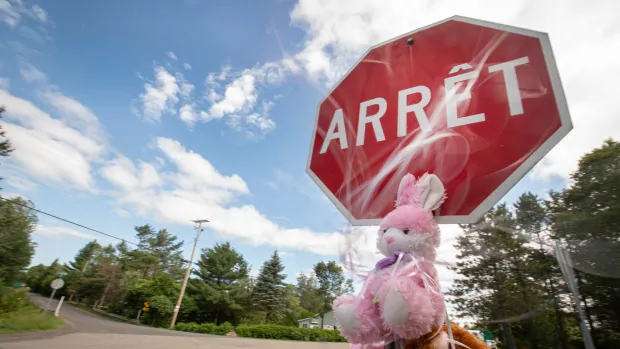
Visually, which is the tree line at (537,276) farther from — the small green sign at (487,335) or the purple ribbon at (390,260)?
the purple ribbon at (390,260)

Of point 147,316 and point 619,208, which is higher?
point 619,208

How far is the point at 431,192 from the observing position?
841 mm

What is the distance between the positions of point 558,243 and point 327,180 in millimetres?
787

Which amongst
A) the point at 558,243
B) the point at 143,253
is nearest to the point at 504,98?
the point at 558,243

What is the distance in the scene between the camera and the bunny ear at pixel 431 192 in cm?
82

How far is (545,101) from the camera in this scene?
2.47 feet

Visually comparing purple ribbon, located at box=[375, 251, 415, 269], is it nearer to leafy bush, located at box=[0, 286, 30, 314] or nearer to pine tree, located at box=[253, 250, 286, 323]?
leafy bush, located at box=[0, 286, 30, 314]

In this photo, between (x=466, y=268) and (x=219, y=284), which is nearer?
(x=466, y=268)

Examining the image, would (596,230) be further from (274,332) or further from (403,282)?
(274,332)

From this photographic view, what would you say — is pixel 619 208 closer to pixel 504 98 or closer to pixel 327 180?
pixel 504 98

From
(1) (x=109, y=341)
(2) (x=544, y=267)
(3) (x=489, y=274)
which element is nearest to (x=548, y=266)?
(2) (x=544, y=267)

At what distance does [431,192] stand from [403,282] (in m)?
0.30

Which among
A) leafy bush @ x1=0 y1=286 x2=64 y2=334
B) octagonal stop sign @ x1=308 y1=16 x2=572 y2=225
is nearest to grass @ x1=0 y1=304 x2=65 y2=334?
leafy bush @ x1=0 y1=286 x2=64 y2=334

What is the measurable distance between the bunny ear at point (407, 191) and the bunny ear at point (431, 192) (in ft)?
0.08
